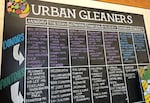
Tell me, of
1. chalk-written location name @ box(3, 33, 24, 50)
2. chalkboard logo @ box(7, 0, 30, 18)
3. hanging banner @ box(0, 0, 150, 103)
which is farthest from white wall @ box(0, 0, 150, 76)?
chalk-written location name @ box(3, 33, 24, 50)

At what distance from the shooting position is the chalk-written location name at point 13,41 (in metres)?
0.82

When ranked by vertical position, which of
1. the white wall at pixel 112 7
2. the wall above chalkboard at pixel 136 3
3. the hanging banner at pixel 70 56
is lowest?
the hanging banner at pixel 70 56

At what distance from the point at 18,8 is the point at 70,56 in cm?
39

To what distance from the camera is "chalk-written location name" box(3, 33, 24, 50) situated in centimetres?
82

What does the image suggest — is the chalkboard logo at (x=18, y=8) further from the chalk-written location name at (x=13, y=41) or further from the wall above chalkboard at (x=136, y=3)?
the wall above chalkboard at (x=136, y=3)

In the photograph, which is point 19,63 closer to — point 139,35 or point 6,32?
point 6,32

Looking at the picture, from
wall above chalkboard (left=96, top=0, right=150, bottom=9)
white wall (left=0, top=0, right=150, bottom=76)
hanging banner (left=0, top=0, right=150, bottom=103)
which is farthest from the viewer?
wall above chalkboard (left=96, top=0, right=150, bottom=9)

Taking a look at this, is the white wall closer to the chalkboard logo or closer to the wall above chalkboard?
the wall above chalkboard

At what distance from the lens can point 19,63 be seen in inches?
31.9

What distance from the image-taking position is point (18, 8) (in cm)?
89

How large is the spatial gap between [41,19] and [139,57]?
67 centimetres

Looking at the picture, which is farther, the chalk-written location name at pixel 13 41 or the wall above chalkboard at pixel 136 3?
the wall above chalkboard at pixel 136 3

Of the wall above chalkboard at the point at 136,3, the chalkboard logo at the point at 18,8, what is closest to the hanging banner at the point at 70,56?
the chalkboard logo at the point at 18,8

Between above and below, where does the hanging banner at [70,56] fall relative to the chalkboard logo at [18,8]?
below
